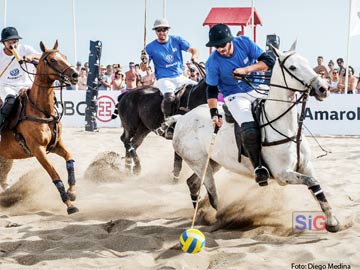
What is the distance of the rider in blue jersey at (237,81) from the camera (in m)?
5.71

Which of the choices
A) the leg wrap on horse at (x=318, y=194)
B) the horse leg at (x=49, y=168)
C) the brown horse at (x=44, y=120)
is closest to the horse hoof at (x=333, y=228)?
the leg wrap on horse at (x=318, y=194)

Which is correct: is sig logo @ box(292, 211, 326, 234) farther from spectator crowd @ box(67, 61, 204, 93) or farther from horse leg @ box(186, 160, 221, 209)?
spectator crowd @ box(67, 61, 204, 93)

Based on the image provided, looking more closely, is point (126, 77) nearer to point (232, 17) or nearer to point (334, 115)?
point (334, 115)

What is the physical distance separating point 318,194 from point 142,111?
510 centimetres

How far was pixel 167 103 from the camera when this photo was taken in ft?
30.1

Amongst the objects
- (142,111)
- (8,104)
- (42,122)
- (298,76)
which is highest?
(298,76)

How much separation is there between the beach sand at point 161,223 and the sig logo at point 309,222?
3.4 inches

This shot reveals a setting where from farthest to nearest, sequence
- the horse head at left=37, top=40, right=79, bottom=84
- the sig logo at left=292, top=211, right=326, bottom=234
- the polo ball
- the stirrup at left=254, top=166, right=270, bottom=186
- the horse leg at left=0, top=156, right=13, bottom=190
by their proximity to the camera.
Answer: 1. the horse leg at left=0, top=156, right=13, bottom=190
2. the horse head at left=37, top=40, right=79, bottom=84
3. the sig logo at left=292, top=211, right=326, bottom=234
4. the stirrup at left=254, top=166, right=270, bottom=186
5. the polo ball

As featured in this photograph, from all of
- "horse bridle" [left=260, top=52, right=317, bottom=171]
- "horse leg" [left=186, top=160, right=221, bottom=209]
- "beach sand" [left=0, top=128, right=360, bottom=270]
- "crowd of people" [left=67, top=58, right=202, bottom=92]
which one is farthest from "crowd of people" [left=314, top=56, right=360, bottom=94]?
"horse bridle" [left=260, top=52, right=317, bottom=171]

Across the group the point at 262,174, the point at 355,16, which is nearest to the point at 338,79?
the point at 355,16

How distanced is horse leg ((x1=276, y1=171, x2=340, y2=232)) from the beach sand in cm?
15

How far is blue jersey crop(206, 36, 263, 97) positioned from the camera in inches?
243

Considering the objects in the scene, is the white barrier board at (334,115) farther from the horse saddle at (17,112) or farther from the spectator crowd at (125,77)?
the horse saddle at (17,112)

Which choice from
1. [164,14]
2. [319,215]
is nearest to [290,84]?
[319,215]
